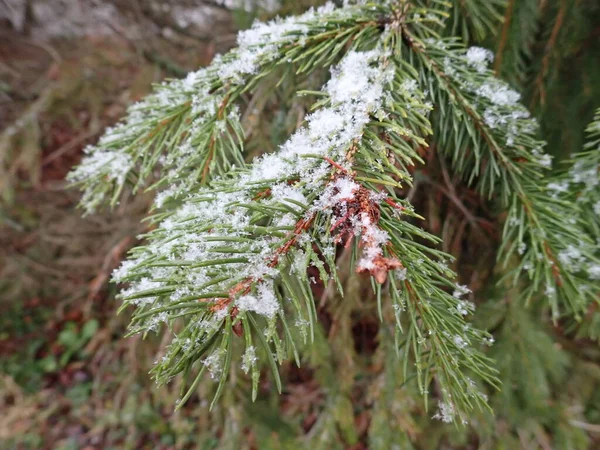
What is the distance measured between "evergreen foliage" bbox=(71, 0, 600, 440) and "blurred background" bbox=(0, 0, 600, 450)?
214 millimetres

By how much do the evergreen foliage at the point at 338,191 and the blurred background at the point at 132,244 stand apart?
214mm

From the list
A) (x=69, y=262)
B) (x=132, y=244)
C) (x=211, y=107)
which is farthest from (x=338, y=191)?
(x=69, y=262)

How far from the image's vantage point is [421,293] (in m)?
0.51

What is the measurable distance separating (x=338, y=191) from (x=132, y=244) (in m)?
2.04

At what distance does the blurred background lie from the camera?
112cm

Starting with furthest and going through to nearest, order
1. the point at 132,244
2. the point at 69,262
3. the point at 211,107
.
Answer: the point at 69,262, the point at 132,244, the point at 211,107

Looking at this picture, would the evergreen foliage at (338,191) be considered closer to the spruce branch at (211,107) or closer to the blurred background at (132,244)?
the spruce branch at (211,107)

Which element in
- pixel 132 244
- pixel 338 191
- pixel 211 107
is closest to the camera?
pixel 338 191

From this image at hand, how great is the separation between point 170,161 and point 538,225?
634 millimetres

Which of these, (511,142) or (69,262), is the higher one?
(69,262)

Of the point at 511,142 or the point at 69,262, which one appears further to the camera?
the point at 69,262

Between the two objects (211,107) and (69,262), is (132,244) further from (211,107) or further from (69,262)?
(211,107)

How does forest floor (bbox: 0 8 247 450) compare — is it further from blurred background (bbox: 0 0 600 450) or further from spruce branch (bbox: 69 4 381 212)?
spruce branch (bbox: 69 4 381 212)

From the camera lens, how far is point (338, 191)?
18.8 inches
